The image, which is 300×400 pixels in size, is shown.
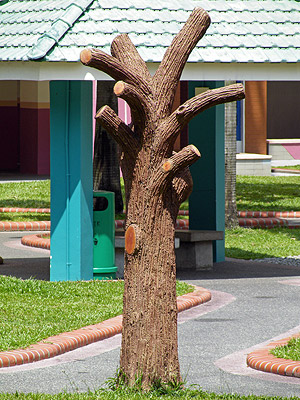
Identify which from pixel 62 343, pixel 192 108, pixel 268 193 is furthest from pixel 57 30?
pixel 268 193

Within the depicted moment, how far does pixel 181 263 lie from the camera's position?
13203mm

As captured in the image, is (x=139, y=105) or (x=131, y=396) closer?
(x=131, y=396)

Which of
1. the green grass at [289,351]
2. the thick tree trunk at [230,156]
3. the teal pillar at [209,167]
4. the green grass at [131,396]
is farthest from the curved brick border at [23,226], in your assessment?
the green grass at [131,396]

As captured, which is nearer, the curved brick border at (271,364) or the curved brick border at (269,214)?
the curved brick border at (271,364)

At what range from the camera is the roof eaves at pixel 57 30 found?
425 inches

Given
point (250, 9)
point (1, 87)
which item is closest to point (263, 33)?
point (250, 9)

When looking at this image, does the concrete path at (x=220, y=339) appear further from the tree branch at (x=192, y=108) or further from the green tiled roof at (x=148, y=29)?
the green tiled roof at (x=148, y=29)

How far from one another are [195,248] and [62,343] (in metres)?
5.18

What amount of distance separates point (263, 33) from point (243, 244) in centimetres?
490

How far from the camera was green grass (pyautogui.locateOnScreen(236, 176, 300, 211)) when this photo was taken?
67.2 ft

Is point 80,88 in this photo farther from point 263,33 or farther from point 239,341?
point 239,341

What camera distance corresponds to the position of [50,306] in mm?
9578

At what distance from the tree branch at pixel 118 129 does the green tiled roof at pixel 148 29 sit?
15.1 feet

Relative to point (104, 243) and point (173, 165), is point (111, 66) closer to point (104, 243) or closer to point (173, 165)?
point (173, 165)
